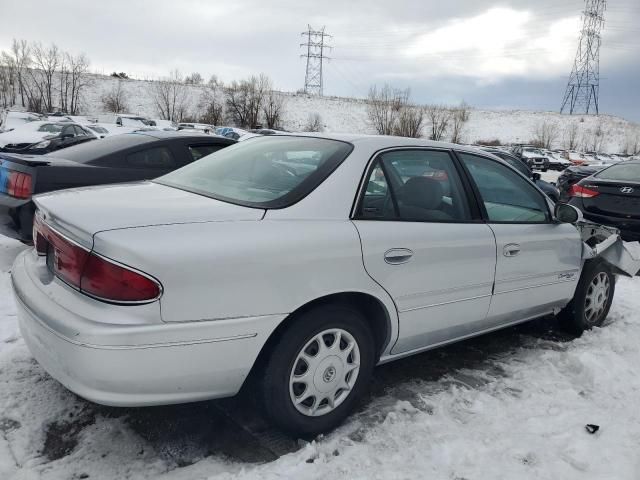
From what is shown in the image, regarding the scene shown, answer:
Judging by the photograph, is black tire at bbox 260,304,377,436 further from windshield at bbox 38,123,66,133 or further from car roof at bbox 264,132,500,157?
windshield at bbox 38,123,66,133

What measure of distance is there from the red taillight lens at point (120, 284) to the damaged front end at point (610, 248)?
3.58 m

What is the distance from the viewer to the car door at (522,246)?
11.3 ft

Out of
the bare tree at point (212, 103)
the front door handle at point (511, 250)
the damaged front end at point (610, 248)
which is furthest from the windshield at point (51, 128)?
the bare tree at point (212, 103)

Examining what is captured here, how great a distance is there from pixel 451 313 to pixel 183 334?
5.46ft

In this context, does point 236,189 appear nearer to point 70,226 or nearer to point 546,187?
point 70,226

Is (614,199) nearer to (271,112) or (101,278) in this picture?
(101,278)

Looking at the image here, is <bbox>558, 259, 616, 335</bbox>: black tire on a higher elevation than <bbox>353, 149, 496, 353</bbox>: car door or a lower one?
lower

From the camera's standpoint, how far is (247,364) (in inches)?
92.7

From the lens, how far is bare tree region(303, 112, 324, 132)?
2301 inches

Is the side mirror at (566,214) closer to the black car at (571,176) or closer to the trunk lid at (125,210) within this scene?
the trunk lid at (125,210)

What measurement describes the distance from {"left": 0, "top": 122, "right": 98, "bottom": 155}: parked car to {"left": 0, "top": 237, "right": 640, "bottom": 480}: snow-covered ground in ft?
21.3

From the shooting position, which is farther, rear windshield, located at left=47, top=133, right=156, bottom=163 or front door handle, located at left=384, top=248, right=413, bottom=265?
rear windshield, located at left=47, top=133, right=156, bottom=163

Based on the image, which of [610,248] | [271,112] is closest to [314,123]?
[271,112]

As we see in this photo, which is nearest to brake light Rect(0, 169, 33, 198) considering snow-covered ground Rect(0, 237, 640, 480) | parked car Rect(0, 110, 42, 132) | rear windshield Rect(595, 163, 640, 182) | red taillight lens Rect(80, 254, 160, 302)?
snow-covered ground Rect(0, 237, 640, 480)
